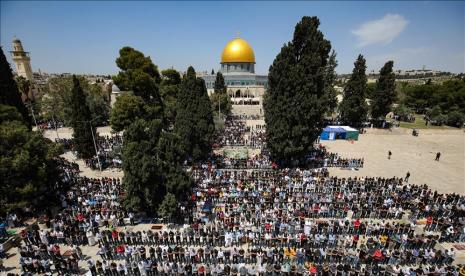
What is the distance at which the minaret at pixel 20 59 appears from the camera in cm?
6097

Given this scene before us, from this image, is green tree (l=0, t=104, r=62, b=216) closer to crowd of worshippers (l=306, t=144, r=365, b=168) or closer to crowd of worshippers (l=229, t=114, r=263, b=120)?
crowd of worshippers (l=306, t=144, r=365, b=168)

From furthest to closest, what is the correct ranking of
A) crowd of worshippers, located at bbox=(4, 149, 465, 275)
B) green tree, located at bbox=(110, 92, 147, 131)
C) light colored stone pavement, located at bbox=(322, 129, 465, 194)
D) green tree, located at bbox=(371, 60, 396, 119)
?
1. green tree, located at bbox=(371, 60, 396, 119)
2. green tree, located at bbox=(110, 92, 147, 131)
3. light colored stone pavement, located at bbox=(322, 129, 465, 194)
4. crowd of worshippers, located at bbox=(4, 149, 465, 275)

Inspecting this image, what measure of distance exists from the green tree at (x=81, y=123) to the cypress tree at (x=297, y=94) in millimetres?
17887

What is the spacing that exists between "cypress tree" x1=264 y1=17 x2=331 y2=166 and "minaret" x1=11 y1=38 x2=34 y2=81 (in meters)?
66.5

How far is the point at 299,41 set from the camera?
2350cm

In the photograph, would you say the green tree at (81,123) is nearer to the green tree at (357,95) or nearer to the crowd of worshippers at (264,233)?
the crowd of worshippers at (264,233)

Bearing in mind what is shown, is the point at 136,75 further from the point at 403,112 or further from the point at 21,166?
the point at 403,112

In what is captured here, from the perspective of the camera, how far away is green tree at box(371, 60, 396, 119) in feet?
127

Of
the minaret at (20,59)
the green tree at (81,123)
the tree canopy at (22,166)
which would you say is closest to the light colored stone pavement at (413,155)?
the tree canopy at (22,166)

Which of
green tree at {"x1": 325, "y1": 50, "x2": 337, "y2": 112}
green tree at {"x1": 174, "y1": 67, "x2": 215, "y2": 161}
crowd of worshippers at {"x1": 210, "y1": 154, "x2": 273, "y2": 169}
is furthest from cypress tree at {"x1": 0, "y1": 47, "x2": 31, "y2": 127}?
green tree at {"x1": 325, "y1": 50, "x2": 337, "y2": 112}

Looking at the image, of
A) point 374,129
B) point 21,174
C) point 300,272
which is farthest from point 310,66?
point 374,129

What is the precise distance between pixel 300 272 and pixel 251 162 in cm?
1312

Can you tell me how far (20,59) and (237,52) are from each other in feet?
176

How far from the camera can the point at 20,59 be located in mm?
61500
